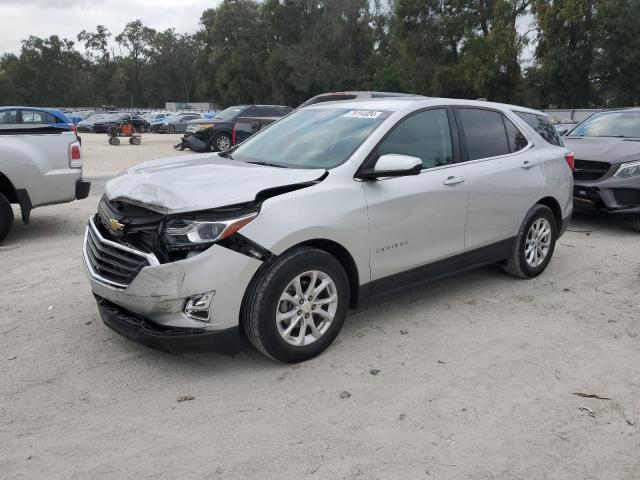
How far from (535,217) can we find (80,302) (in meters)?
4.18

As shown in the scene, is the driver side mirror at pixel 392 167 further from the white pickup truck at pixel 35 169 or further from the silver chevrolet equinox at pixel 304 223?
the white pickup truck at pixel 35 169

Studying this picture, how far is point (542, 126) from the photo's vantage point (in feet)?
19.7

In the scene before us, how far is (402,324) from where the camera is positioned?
455 cm

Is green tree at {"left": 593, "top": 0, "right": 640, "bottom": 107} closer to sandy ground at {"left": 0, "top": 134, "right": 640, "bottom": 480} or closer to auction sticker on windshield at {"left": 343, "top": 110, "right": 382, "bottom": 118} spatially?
sandy ground at {"left": 0, "top": 134, "right": 640, "bottom": 480}

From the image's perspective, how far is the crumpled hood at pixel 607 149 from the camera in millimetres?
7629

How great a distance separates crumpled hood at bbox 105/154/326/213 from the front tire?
0.48 meters

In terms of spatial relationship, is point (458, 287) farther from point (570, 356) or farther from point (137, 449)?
point (137, 449)

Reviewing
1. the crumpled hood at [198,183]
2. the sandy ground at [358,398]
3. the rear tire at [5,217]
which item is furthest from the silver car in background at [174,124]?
the crumpled hood at [198,183]

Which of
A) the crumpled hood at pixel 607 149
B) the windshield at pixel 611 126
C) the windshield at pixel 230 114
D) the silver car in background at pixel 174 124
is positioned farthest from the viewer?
the silver car in background at pixel 174 124

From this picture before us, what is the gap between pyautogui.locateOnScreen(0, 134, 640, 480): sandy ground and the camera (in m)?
2.84

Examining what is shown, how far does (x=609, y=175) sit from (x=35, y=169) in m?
7.21

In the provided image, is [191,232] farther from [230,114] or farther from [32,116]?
[230,114]

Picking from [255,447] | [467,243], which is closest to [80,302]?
[255,447]

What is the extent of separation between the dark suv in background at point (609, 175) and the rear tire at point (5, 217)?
7.28m
